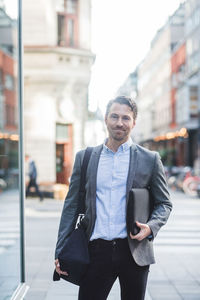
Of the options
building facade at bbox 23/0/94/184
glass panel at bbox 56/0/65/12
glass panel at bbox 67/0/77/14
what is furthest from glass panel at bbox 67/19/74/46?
glass panel at bbox 56/0/65/12

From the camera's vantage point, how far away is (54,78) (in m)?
15.4

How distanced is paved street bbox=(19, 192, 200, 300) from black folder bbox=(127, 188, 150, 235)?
2.38m

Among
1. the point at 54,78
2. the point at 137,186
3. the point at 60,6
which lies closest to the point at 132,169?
the point at 137,186

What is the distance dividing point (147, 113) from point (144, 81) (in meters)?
5.23

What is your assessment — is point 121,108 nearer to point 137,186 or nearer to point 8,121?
point 137,186

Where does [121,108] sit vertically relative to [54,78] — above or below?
below

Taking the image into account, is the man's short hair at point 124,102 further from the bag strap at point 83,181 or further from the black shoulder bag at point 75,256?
the black shoulder bag at point 75,256

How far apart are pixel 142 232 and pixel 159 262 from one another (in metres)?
3.97

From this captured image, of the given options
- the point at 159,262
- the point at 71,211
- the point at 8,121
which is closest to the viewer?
the point at 71,211

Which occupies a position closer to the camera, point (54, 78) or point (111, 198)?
point (111, 198)

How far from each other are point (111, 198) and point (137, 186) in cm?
17

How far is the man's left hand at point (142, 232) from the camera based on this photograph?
7.95 feet

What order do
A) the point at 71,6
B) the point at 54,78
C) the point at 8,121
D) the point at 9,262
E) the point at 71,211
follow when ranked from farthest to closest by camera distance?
the point at 71,6, the point at 54,78, the point at 9,262, the point at 8,121, the point at 71,211

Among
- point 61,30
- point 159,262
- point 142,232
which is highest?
point 61,30
